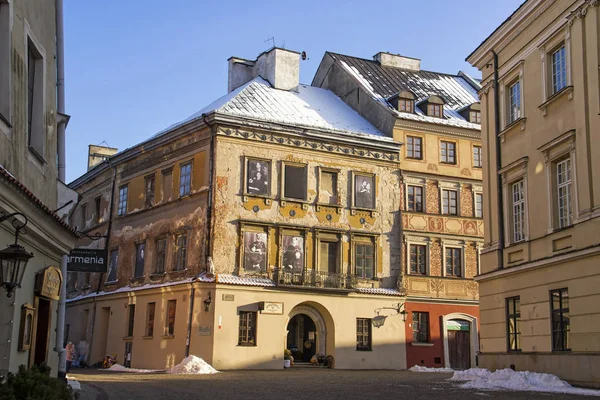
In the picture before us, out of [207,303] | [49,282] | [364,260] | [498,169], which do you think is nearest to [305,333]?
[364,260]

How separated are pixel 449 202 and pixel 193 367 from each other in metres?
15.4

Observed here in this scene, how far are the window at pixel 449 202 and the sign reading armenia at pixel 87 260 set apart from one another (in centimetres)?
2468

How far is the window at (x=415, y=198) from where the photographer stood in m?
37.2

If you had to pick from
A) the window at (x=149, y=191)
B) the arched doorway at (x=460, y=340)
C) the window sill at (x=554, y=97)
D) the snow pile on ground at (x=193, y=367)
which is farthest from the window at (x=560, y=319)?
the window at (x=149, y=191)

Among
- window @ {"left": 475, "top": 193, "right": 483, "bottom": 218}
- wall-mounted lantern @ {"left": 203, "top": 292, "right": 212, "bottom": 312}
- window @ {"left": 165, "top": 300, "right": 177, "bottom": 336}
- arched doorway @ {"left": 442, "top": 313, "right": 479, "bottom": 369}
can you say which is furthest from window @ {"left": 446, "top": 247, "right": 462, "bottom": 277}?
window @ {"left": 165, "top": 300, "right": 177, "bottom": 336}

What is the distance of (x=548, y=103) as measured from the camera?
807 inches

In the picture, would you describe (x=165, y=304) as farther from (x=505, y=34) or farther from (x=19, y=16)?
(x=19, y=16)

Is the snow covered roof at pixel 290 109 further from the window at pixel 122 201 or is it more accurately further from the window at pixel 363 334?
the window at pixel 363 334

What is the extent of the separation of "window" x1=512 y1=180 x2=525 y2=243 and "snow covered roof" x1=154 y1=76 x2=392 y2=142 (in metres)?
14.2

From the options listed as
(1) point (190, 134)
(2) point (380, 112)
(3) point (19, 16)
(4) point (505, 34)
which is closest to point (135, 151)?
(1) point (190, 134)

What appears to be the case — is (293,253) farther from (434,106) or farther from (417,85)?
(417,85)

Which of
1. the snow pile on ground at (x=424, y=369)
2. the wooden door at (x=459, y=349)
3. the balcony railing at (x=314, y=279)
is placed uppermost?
the balcony railing at (x=314, y=279)

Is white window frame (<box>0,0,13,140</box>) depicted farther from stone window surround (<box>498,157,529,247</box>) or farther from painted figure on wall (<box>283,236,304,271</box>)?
painted figure on wall (<box>283,236,304,271</box>)

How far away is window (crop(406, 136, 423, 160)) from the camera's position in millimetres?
37656
